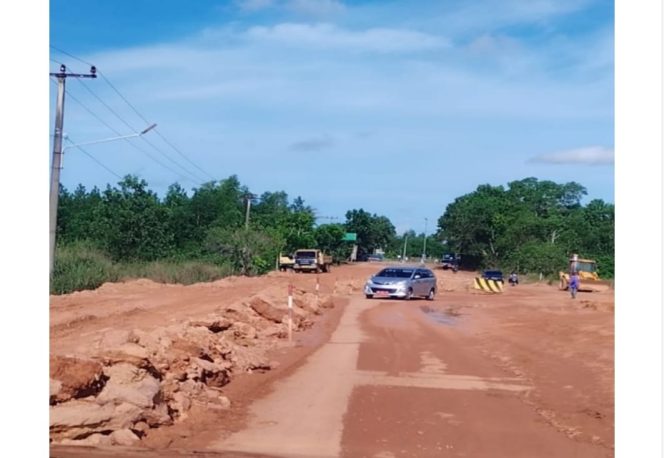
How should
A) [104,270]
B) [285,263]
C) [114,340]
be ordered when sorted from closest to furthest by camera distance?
[114,340], [104,270], [285,263]

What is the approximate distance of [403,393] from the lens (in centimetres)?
1228

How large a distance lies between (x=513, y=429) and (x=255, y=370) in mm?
5277

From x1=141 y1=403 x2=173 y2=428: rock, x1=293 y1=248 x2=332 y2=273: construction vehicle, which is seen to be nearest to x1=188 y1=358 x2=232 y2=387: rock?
x1=141 y1=403 x2=173 y2=428: rock

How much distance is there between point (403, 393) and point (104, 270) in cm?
2968

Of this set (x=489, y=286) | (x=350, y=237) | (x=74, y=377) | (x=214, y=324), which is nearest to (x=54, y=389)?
(x=74, y=377)

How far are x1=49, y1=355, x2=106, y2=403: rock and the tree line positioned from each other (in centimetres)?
3153

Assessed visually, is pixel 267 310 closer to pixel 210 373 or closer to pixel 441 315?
pixel 441 315

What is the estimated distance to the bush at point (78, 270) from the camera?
34906 mm

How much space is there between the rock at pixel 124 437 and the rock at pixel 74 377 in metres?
0.76

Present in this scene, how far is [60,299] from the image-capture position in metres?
29.8

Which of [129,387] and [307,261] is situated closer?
[129,387]
